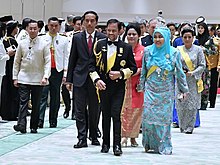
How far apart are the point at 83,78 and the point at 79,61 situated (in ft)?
0.78

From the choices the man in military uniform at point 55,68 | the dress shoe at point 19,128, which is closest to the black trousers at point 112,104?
the dress shoe at point 19,128

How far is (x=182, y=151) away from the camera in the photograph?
7754mm

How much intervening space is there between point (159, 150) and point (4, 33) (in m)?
3.70

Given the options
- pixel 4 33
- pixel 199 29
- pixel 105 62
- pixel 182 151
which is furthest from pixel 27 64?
pixel 199 29

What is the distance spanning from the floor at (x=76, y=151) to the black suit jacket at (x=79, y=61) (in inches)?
33.3

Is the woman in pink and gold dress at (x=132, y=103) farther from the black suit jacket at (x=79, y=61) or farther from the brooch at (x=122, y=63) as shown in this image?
the brooch at (x=122, y=63)

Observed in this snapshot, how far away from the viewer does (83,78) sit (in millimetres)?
7730

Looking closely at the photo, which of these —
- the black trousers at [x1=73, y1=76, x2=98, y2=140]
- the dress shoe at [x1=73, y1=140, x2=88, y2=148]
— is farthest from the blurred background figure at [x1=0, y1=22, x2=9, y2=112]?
the dress shoe at [x1=73, y1=140, x2=88, y2=148]

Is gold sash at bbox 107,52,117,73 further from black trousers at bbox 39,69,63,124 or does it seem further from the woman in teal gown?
black trousers at bbox 39,69,63,124

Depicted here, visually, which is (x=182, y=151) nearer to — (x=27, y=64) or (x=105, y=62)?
(x=105, y=62)

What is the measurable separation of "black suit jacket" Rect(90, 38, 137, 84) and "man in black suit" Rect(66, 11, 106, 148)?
484mm

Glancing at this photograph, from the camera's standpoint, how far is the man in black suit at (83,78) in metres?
7.73

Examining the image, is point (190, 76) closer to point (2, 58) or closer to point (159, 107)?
point (159, 107)

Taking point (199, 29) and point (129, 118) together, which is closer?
point (129, 118)
